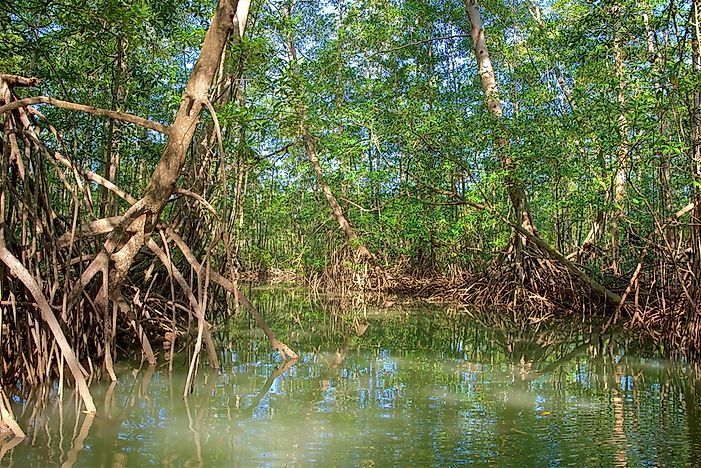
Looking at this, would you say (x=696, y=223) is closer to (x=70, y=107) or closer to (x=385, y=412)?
(x=385, y=412)

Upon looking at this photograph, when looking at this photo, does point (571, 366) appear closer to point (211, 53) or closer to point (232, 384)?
point (232, 384)

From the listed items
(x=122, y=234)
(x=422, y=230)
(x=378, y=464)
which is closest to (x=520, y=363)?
(x=378, y=464)

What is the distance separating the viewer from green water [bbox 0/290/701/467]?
251 centimetres

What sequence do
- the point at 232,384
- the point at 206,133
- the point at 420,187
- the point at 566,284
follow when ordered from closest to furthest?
the point at 232,384
the point at 206,133
the point at 566,284
the point at 420,187

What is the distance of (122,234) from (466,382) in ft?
7.76

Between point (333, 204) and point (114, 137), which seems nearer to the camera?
point (114, 137)

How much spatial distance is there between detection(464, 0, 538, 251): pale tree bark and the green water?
Answer: 327 cm

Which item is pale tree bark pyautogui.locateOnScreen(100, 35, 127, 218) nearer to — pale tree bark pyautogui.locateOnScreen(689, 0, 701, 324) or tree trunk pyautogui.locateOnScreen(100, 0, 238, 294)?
tree trunk pyautogui.locateOnScreen(100, 0, 238, 294)

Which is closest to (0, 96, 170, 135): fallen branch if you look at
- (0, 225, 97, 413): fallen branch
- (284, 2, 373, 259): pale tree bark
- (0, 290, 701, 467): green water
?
(0, 225, 97, 413): fallen branch

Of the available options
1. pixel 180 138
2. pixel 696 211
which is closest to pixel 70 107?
pixel 180 138

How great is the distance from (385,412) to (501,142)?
5.73m

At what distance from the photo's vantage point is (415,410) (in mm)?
3279

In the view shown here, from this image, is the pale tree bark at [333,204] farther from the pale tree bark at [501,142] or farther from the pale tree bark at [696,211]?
the pale tree bark at [696,211]

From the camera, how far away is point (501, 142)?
823 centimetres
